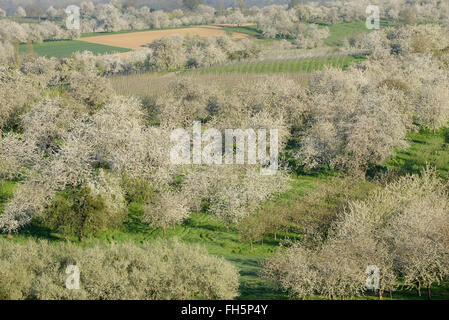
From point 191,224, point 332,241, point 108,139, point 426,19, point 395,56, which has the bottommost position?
point 191,224

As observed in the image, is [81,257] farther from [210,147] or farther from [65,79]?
[65,79]

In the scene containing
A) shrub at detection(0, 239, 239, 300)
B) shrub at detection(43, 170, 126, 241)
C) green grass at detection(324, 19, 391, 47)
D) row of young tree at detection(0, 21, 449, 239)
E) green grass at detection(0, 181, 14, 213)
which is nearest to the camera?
shrub at detection(0, 239, 239, 300)

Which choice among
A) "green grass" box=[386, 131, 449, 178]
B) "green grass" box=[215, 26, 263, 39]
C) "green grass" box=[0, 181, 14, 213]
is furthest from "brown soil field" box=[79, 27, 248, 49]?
"green grass" box=[0, 181, 14, 213]

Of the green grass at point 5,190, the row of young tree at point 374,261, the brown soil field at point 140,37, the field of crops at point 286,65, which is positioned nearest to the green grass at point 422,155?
the row of young tree at point 374,261

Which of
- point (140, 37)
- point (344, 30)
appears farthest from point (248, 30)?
point (140, 37)

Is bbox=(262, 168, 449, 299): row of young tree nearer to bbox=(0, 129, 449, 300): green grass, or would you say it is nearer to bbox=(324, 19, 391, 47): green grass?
bbox=(0, 129, 449, 300): green grass
